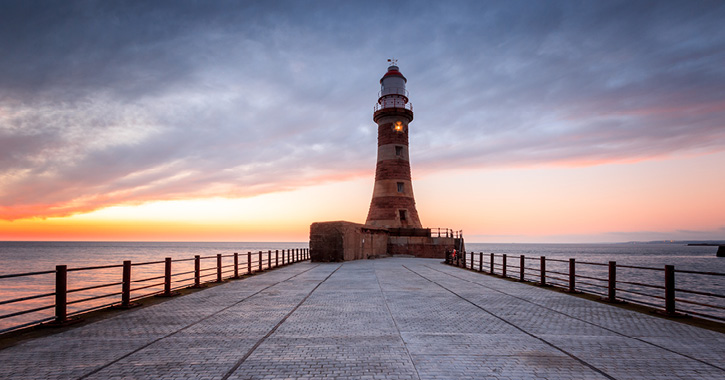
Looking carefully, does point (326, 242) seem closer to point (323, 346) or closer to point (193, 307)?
point (193, 307)

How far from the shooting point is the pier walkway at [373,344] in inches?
186

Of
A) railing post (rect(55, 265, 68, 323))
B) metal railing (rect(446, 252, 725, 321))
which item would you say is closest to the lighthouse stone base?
metal railing (rect(446, 252, 725, 321))

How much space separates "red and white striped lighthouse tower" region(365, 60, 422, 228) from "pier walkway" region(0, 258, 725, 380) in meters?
33.2

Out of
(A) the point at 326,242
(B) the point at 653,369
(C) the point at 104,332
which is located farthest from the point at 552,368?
(A) the point at 326,242

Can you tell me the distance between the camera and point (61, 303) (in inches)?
290

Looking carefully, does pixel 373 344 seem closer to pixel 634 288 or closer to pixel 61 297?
pixel 61 297

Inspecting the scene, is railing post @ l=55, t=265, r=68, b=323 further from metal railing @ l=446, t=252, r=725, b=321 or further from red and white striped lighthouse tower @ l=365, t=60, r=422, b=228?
red and white striped lighthouse tower @ l=365, t=60, r=422, b=228

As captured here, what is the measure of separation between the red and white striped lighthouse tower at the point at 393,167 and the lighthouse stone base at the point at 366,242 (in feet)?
5.99

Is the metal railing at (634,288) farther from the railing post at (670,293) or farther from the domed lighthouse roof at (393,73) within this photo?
the domed lighthouse roof at (393,73)

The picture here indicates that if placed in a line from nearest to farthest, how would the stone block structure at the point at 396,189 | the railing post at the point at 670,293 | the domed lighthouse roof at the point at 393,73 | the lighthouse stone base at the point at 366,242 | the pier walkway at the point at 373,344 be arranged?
the pier walkway at the point at 373,344 < the railing post at the point at 670,293 < the lighthouse stone base at the point at 366,242 < the stone block structure at the point at 396,189 < the domed lighthouse roof at the point at 393,73

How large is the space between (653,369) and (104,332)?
7.90 metres

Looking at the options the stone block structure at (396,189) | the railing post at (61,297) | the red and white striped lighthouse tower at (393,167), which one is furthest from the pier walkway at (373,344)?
the red and white striped lighthouse tower at (393,167)

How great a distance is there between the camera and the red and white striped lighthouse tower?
4294 cm

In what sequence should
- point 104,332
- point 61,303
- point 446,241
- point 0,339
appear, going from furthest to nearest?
point 446,241, point 61,303, point 104,332, point 0,339
